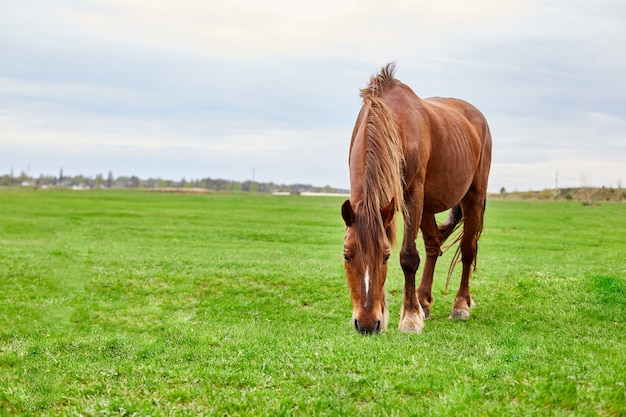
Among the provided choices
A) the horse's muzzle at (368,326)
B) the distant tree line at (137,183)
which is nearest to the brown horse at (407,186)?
the horse's muzzle at (368,326)

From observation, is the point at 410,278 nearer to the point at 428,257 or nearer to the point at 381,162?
the point at 428,257

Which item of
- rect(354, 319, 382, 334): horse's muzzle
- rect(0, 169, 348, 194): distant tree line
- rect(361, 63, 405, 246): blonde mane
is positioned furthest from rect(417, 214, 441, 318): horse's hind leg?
rect(0, 169, 348, 194): distant tree line

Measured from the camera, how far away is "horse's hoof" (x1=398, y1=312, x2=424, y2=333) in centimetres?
877

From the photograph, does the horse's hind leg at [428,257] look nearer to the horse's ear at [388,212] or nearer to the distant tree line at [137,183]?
the horse's ear at [388,212]

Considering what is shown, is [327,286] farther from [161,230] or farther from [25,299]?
[161,230]

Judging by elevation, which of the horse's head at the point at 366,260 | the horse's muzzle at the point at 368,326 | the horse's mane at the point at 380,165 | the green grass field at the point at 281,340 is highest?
the horse's mane at the point at 380,165

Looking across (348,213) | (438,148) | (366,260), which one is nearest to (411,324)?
(366,260)

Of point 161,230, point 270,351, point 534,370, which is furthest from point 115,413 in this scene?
point 161,230

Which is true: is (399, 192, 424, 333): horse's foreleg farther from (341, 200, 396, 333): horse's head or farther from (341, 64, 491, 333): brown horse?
(341, 200, 396, 333): horse's head

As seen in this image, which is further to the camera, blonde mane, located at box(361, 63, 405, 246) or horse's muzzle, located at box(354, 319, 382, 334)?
blonde mane, located at box(361, 63, 405, 246)

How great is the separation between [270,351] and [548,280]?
26.2ft

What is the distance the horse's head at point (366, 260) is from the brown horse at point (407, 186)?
0.5 inches

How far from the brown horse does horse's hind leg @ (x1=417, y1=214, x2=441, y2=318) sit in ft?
0.06

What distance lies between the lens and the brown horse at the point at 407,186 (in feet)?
23.0
